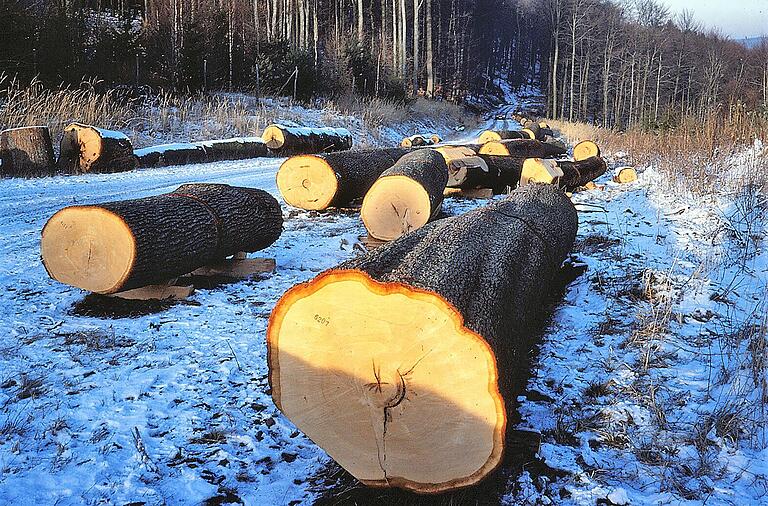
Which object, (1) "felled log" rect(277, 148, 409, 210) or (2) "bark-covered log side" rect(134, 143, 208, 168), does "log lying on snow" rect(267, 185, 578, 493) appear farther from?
(2) "bark-covered log side" rect(134, 143, 208, 168)

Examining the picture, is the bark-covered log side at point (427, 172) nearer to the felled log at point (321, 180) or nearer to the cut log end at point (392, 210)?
the cut log end at point (392, 210)

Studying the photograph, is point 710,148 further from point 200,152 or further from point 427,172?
point 200,152

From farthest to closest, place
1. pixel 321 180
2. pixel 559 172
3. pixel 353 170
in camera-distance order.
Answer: pixel 559 172, pixel 353 170, pixel 321 180

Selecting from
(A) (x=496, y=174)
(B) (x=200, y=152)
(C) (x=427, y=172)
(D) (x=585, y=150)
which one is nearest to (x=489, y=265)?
(C) (x=427, y=172)

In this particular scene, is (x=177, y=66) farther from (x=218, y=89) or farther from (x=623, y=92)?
(x=623, y=92)

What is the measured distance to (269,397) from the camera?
3.13 meters

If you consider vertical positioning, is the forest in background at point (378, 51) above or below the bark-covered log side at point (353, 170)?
above

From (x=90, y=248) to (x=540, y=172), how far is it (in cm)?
694

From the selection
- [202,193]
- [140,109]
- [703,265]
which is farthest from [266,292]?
[140,109]

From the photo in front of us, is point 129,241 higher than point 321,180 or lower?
lower

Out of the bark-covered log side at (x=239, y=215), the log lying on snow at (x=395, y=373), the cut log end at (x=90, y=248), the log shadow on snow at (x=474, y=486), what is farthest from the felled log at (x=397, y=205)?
the log lying on snow at (x=395, y=373)

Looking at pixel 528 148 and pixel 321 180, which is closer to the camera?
pixel 321 180

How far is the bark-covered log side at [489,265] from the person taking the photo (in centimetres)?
241

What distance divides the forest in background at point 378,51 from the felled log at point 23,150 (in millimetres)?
4385
